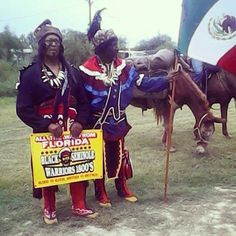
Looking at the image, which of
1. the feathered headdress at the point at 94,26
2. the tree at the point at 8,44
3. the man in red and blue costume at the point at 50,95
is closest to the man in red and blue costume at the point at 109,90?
the feathered headdress at the point at 94,26

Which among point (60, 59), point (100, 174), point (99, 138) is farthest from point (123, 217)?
point (60, 59)

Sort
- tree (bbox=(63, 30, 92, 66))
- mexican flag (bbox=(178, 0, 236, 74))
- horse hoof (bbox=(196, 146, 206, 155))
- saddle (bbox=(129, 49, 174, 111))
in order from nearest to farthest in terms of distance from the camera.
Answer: mexican flag (bbox=(178, 0, 236, 74))
horse hoof (bbox=(196, 146, 206, 155))
saddle (bbox=(129, 49, 174, 111))
tree (bbox=(63, 30, 92, 66))

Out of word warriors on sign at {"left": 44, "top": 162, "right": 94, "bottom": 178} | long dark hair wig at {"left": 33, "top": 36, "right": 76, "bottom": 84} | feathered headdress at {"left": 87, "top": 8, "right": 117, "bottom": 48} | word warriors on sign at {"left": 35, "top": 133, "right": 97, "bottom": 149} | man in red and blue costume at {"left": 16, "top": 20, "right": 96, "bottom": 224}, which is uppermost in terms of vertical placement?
feathered headdress at {"left": 87, "top": 8, "right": 117, "bottom": 48}

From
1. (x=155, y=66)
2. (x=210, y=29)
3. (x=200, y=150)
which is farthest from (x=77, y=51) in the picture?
(x=210, y=29)

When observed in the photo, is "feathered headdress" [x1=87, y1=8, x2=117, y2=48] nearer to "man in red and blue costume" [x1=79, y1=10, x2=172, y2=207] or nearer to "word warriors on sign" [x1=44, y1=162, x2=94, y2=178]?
"man in red and blue costume" [x1=79, y1=10, x2=172, y2=207]

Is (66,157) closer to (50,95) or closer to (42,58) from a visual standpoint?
(50,95)

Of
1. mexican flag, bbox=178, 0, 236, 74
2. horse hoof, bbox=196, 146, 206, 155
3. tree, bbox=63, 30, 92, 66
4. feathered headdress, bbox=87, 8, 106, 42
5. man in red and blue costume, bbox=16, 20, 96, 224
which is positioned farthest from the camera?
tree, bbox=63, 30, 92, 66

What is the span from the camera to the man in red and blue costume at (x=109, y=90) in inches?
142

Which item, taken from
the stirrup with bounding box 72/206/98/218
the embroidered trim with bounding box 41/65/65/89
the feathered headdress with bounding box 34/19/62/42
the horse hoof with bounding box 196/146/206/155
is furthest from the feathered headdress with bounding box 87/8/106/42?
the horse hoof with bounding box 196/146/206/155

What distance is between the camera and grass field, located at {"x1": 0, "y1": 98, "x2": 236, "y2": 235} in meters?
3.61

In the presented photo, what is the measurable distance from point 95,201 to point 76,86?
1177 mm

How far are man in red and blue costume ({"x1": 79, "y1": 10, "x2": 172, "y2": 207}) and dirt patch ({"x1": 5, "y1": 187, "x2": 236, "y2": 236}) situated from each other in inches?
12.8

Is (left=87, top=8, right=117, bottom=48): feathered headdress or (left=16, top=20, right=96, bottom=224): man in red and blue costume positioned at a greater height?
(left=87, top=8, right=117, bottom=48): feathered headdress

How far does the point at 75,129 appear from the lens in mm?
3457
